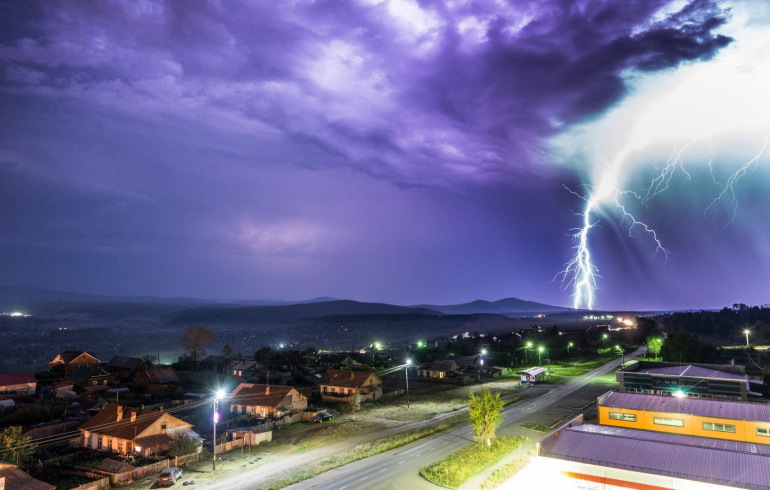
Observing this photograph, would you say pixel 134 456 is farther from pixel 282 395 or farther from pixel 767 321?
pixel 767 321

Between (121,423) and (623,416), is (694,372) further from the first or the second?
(121,423)

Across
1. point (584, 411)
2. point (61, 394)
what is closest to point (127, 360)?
point (61, 394)

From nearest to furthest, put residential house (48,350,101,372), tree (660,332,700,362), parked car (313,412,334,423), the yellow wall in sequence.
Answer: the yellow wall < parked car (313,412,334,423) < tree (660,332,700,362) < residential house (48,350,101,372)

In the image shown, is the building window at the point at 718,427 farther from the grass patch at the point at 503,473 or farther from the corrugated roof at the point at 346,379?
the corrugated roof at the point at 346,379

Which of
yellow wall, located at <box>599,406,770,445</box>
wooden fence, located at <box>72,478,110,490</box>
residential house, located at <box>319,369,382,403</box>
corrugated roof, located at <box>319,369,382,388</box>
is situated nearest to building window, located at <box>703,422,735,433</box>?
yellow wall, located at <box>599,406,770,445</box>

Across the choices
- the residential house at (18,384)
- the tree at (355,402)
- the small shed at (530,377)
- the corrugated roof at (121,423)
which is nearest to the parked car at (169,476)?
the corrugated roof at (121,423)

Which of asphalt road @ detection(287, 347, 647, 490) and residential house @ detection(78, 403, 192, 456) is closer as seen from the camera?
asphalt road @ detection(287, 347, 647, 490)

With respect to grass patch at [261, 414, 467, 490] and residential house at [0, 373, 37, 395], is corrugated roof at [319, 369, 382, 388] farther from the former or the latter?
residential house at [0, 373, 37, 395]
